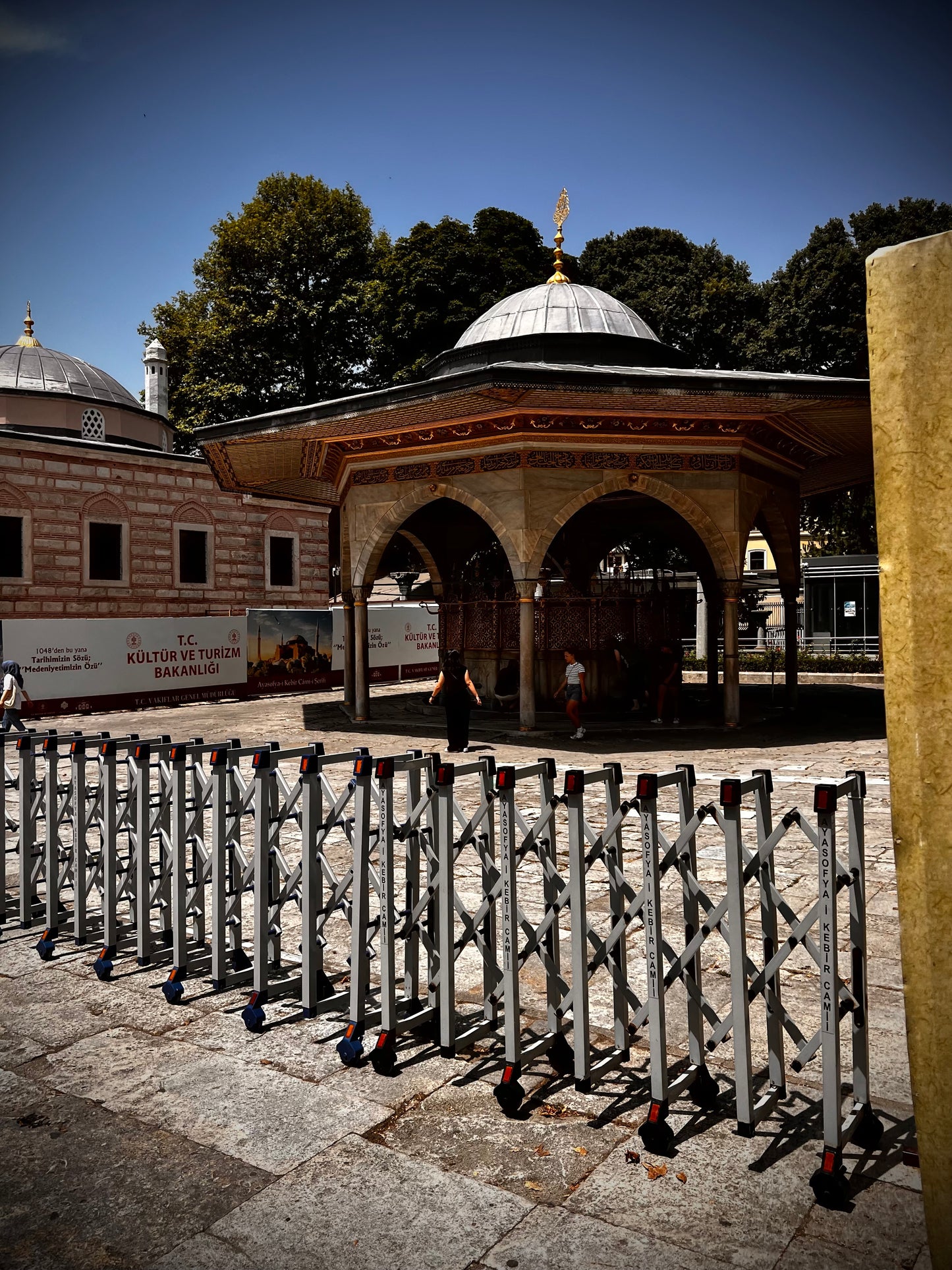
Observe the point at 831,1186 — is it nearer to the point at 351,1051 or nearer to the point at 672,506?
the point at 351,1051

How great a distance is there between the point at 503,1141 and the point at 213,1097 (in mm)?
1190

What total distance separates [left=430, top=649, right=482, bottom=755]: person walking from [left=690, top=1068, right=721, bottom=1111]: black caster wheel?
8962mm

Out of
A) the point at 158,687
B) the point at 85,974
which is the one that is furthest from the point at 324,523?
the point at 85,974

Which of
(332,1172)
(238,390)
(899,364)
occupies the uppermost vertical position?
(238,390)

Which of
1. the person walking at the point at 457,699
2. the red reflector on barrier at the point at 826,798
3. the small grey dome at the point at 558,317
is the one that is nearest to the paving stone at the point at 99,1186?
the red reflector on barrier at the point at 826,798

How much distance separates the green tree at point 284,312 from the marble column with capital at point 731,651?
2210 cm

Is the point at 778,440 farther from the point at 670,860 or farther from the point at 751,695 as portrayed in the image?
the point at 670,860

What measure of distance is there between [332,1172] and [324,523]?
92.7 feet

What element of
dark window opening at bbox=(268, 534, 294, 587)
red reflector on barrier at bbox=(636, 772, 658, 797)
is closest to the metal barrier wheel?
red reflector on barrier at bbox=(636, 772, 658, 797)

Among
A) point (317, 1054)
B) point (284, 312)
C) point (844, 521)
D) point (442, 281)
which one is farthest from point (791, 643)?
point (284, 312)

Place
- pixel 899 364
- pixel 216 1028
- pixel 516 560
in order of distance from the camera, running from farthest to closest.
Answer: pixel 516 560
pixel 216 1028
pixel 899 364

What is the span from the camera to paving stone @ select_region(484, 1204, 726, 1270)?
2.66 metres

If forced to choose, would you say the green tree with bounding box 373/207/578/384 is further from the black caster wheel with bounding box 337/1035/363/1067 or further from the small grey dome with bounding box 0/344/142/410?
the black caster wheel with bounding box 337/1035/363/1067

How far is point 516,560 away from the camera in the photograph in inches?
574
